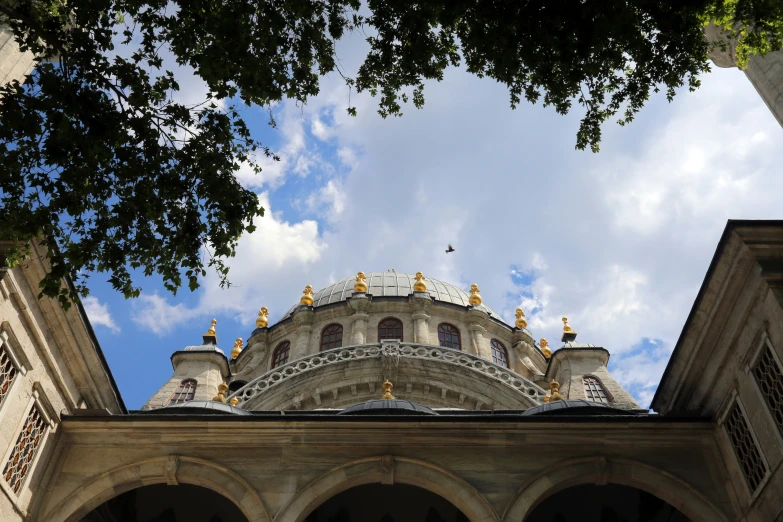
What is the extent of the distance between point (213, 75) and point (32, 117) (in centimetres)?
224

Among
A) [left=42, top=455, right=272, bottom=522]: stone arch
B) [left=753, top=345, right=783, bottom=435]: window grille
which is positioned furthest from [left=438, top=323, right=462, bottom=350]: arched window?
[left=753, top=345, right=783, bottom=435]: window grille

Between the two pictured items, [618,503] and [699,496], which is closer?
[699,496]

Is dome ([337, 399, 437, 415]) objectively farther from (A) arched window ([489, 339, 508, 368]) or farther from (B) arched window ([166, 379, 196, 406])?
(A) arched window ([489, 339, 508, 368])

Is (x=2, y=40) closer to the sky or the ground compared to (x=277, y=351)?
closer to the ground

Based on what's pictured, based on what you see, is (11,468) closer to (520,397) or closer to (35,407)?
(35,407)

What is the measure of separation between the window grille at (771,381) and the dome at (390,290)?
24422 mm

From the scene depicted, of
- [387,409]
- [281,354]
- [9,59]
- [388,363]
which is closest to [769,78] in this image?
[387,409]

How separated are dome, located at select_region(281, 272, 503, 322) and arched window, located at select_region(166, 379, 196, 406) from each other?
23.9 ft

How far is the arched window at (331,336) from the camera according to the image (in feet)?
108

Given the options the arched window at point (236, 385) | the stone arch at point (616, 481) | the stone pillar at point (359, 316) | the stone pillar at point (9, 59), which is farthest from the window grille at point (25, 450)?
the arched window at point (236, 385)

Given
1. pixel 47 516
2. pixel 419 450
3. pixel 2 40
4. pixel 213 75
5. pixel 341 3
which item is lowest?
pixel 47 516

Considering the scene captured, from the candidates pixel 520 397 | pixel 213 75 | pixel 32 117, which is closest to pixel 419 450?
pixel 213 75

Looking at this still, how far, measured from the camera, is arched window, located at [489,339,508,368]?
109 ft

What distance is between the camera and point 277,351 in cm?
3453
